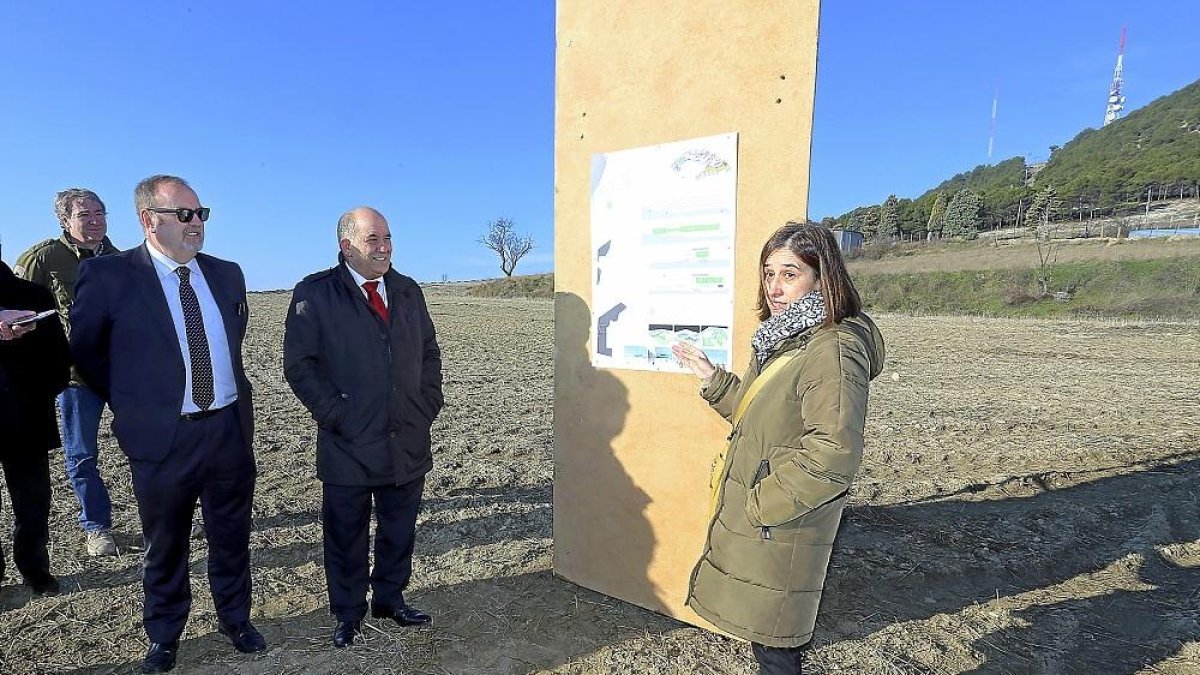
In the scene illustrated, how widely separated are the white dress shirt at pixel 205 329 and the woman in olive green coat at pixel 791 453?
2367 mm

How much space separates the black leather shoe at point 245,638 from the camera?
2943 mm

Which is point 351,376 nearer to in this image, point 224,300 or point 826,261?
point 224,300

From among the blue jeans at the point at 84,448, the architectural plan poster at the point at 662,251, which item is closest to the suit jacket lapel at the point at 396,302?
the architectural plan poster at the point at 662,251

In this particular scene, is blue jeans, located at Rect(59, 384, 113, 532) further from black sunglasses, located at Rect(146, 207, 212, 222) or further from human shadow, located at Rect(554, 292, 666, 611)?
human shadow, located at Rect(554, 292, 666, 611)

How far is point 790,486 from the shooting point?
1.85 meters

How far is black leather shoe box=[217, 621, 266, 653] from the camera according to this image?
2.94 meters

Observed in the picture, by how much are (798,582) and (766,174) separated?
1.77 metres

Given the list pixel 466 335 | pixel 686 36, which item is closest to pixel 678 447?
pixel 686 36

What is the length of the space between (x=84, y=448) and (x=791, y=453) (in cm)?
447

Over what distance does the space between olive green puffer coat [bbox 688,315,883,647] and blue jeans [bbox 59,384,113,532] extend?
4.07m

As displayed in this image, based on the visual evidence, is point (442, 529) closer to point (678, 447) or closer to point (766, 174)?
point (678, 447)

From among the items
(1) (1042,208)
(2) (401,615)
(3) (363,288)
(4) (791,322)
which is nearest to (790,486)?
(4) (791,322)

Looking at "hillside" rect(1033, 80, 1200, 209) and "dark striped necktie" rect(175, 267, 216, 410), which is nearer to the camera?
"dark striped necktie" rect(175, 267, 216, 410)

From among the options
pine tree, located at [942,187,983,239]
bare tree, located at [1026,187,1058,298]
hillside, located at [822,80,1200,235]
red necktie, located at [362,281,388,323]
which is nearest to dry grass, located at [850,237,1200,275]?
bare tree, located at [1026,187,1058,298]
